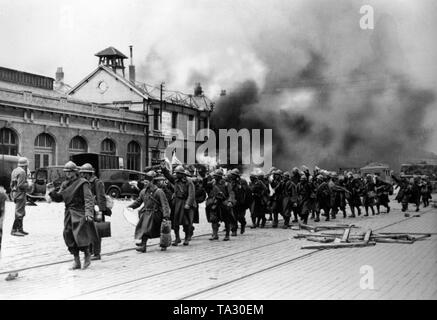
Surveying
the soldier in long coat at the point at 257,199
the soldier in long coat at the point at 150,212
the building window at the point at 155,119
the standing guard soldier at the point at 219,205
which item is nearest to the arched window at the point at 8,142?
the building window at the point at 155,119

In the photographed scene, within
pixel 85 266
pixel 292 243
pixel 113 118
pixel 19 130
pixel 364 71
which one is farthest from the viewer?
pixel 113 118

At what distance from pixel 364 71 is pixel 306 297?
56.5 feet

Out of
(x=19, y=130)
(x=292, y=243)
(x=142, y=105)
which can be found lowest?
(x=292, y=243)

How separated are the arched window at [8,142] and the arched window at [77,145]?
448cm

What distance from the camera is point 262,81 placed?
26906 mm

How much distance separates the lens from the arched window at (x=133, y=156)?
138 feet

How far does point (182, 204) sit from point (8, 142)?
23.5 meters

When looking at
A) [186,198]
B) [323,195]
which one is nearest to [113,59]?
[323,195]

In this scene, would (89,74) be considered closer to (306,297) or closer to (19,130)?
(19,130)

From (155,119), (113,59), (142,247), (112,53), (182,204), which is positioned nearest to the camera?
(142,247)

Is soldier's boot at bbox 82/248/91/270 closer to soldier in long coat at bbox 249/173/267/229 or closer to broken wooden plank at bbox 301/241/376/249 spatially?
broken wooden plank at bbox 301/241/376/249

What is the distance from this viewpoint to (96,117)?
3891 centimetres

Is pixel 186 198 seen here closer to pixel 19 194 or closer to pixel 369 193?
pixel 19 194


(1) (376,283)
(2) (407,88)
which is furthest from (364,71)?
(1) (376,283)
